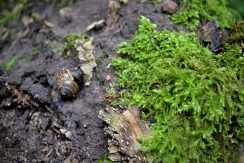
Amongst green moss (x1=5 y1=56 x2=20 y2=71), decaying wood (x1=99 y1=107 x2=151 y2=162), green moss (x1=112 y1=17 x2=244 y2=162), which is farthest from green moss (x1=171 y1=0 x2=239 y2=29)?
green moss (x1=5 y1=56 x2=20 y2=71)

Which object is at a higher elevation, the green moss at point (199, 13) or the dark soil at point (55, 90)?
the green moss at point (199, 13)

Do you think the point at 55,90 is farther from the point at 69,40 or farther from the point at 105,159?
the point at 105,159

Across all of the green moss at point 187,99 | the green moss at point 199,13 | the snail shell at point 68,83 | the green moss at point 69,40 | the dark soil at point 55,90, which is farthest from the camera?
the green moss at point 69,40

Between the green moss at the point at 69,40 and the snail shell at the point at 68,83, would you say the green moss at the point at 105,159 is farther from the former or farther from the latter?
the green moss at the point at 69,40

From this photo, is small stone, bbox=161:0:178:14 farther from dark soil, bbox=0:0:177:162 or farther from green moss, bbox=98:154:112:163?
green moss, bbox=98:154:112:163

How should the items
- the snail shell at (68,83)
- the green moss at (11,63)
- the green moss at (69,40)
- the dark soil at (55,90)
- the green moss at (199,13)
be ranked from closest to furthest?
1. the dark soil at (55,90)
2. the snail shell at (68,83)
3. the green moss at (199,13)
4. the green moss at (69,40)
5. the green moss at (11,63)

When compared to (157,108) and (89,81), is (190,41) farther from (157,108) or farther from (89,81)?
(89,81)

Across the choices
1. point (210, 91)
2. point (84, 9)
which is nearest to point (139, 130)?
point (210, 91)

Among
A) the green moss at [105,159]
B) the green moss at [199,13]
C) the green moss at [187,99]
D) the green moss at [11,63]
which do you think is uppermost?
the green moss at [199,13]

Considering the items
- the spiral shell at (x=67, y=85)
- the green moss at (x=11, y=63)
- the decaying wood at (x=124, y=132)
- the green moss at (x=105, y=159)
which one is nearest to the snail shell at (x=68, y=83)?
the spiral shell at (x=67, y=85)
